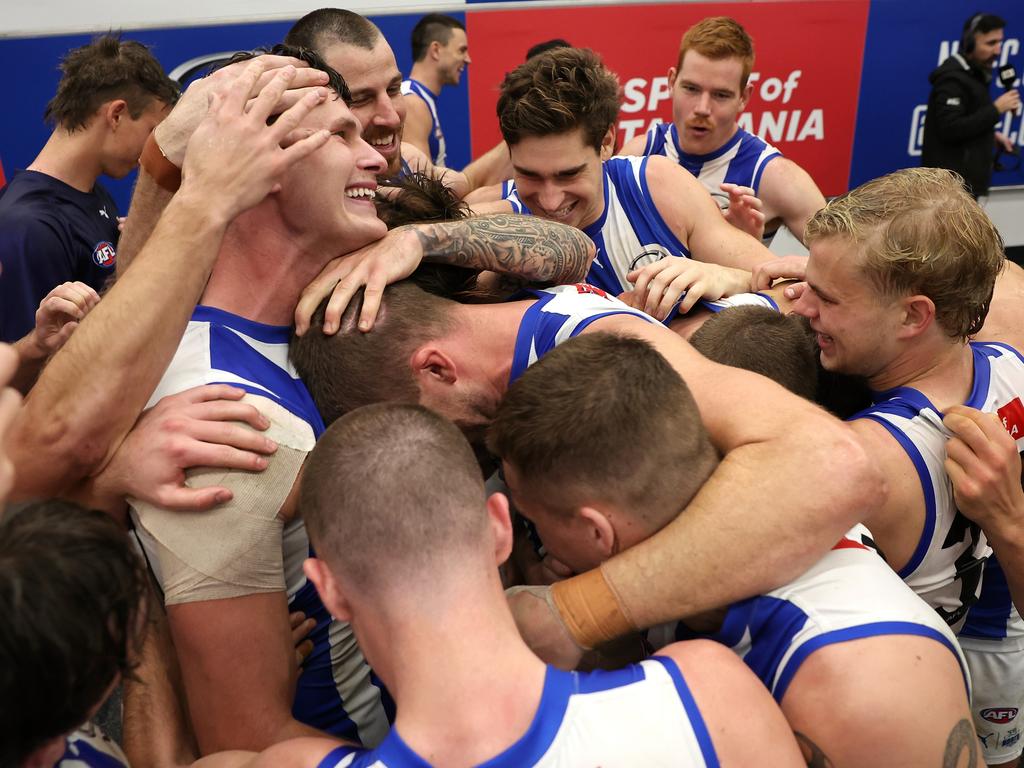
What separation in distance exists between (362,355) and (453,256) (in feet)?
1.31

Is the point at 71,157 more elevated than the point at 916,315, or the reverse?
the point at 71,157

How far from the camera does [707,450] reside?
5.66ft

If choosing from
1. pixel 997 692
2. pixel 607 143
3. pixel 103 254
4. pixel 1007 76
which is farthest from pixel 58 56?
pixel 1007 76

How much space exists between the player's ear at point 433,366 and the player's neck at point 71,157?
3.10 m

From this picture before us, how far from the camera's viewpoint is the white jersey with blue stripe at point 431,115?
245 inches

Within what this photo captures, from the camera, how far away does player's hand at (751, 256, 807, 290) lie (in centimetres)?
281

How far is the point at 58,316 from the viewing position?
2.55 meters

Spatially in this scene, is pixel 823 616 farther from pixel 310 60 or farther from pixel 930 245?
pixel 310 60

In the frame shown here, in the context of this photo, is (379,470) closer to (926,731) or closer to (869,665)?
(869,665)

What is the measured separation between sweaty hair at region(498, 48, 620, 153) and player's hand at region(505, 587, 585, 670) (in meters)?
2.24

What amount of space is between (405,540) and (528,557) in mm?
989

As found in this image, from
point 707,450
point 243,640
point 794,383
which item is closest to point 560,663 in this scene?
point 707,450

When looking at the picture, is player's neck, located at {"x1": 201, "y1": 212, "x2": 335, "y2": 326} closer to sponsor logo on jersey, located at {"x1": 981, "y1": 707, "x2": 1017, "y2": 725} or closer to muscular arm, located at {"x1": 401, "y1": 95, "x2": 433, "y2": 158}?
sponsor logo on jersey, located at {"x1": 981, "y1": 707, "x2": 1017, "y2": 725}

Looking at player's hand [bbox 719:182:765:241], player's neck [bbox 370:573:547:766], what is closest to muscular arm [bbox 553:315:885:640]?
player's neck [bbox 370:573:547:766]
